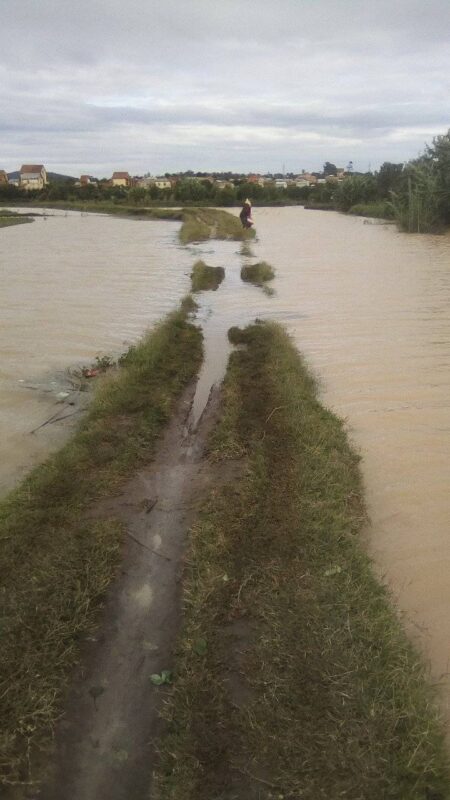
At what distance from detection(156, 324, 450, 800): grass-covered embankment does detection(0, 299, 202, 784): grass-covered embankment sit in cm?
69

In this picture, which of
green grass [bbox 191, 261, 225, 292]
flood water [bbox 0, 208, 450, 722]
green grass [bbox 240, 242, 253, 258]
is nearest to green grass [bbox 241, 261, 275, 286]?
flood water [bbox 0, 208, 450, 722]

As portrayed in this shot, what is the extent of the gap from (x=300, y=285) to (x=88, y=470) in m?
12.8

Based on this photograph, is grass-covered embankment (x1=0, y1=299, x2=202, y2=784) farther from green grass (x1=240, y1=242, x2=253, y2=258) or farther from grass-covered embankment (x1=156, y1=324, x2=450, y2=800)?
green grass (x1=240, y1=242, x2=253, y2=258)

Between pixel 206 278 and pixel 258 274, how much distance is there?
175 cm

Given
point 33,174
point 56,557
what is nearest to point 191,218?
point 56,557

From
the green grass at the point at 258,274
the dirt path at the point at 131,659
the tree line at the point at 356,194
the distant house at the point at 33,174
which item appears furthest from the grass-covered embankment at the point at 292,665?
the distant house at the point at 33,174

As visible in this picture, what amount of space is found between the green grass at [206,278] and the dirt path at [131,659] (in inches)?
466

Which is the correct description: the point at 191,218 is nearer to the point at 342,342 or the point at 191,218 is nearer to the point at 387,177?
the point at 387,177

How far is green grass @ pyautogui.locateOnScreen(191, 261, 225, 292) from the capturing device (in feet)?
54.6

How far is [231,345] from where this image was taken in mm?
10648

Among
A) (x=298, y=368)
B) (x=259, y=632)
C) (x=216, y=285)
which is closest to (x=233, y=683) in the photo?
(x=259, y=632)

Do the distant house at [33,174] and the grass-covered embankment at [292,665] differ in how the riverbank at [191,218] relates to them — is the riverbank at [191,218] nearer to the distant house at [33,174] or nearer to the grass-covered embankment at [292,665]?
the grass-covered embankment at [292,665]

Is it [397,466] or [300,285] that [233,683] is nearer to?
[397,466]

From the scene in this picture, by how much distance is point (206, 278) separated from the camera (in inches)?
693
